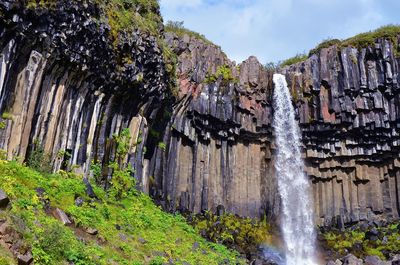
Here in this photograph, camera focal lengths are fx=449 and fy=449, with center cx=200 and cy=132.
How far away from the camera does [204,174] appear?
107 feet

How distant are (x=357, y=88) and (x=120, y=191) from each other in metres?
21.8

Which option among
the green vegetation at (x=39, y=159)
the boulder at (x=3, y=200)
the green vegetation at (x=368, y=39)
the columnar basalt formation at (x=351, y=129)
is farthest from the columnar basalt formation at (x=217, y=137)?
the boulder at (x=3, y=200)

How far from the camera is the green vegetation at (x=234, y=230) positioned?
1080 inches

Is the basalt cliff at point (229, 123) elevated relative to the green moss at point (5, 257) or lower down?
elevated

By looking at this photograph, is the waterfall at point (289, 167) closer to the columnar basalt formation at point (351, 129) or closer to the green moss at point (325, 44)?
the columnar basalt formation at point (351, 129)

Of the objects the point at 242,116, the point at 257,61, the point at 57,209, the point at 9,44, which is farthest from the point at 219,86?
the point at 57,209

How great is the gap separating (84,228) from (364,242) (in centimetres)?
2295

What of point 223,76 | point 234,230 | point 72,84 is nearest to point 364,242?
point 234,230

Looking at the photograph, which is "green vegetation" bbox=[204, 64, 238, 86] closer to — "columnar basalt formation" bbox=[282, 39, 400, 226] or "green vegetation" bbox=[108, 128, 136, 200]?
"columnar basalt formation" bbox=[282, 39, 400, 226]

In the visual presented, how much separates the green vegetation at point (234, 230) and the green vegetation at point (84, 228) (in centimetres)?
547

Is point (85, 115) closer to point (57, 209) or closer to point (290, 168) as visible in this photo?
point (57, 209)

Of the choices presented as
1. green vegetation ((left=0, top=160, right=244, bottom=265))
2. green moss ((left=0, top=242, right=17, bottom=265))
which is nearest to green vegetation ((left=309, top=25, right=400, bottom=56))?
green vegetation ((left=0, top=160, right=244, bottom=265))

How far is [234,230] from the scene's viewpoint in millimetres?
29547

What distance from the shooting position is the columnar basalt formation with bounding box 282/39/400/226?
34.4 metres
